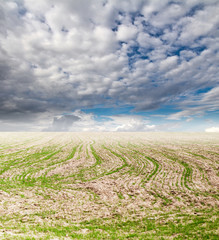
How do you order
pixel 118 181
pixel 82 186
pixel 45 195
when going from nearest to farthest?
pixel 45 195, pixel 82 186, pixel 118 181

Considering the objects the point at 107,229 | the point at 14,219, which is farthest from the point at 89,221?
the point at 14,219

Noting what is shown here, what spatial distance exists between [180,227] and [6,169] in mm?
23236

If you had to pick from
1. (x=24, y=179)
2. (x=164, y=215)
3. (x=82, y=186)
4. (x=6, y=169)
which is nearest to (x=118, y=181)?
(x=82, y=186)

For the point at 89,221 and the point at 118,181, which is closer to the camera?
the point at 89,221

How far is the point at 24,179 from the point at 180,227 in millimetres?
17376

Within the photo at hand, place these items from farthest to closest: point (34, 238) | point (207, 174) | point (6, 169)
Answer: point (6, 169), point (207, 174), point (34, 238)

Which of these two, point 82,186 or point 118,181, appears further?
point 118,181

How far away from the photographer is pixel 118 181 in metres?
17.2

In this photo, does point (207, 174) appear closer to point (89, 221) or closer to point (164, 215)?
point (164, 215)

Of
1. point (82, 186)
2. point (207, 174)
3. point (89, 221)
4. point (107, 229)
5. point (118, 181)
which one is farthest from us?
point (207, 174)

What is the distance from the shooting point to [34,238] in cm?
805

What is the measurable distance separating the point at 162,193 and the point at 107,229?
7.34 meters

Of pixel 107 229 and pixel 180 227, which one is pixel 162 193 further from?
pixel 107 229

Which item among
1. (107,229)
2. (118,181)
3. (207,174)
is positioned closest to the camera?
(107,229)
